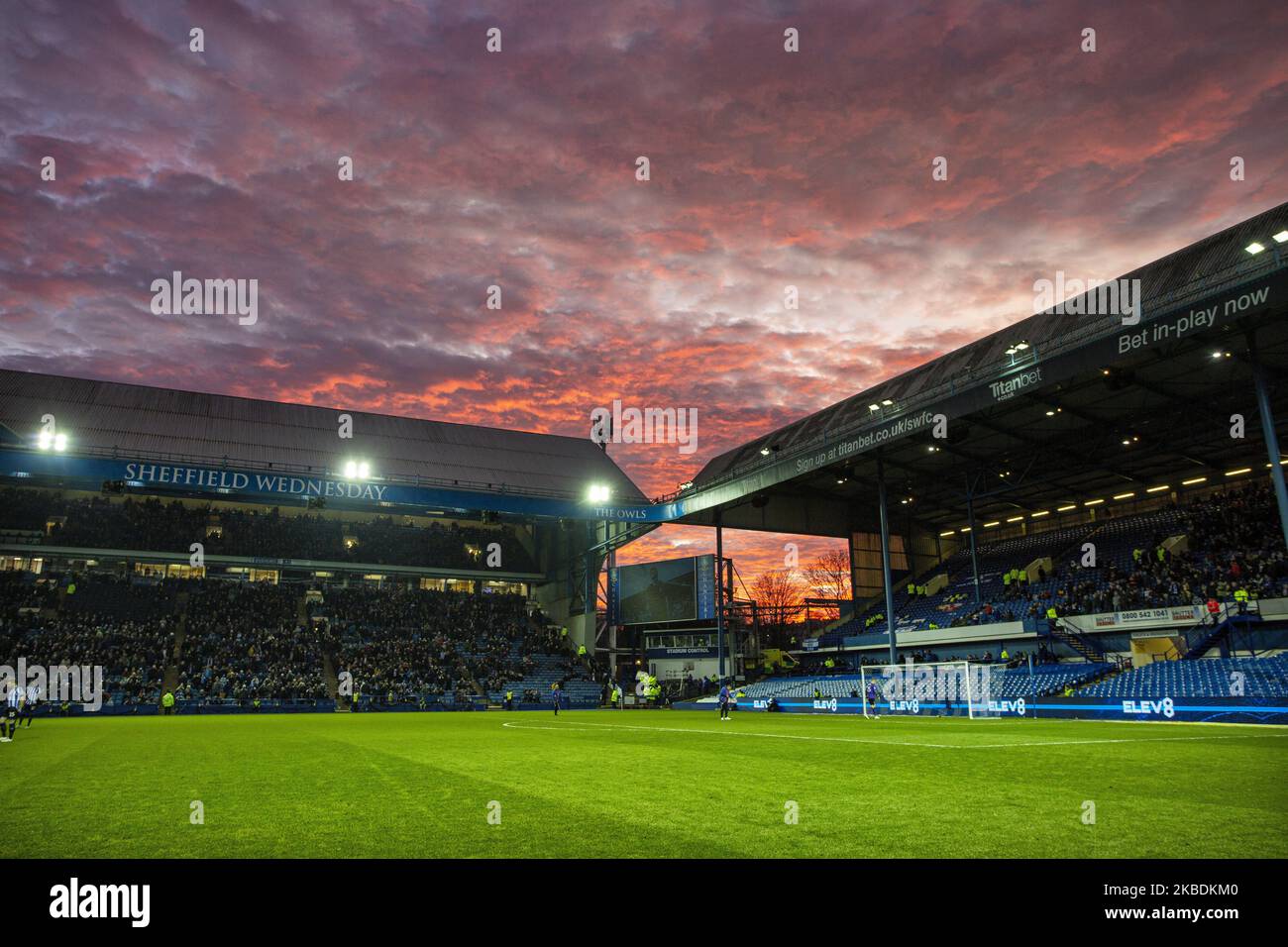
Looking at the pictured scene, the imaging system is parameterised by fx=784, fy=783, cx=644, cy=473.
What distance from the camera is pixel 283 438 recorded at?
5834 centimetres

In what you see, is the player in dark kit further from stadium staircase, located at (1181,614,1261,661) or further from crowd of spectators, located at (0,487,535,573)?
crowd of spectators, located at (0,487,535,573)

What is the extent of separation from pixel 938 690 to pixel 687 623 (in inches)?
1068

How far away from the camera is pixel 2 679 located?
3616 centimetres

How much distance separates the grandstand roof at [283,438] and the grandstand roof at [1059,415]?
17530 mm

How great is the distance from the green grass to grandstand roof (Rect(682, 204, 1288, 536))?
18.6 meters

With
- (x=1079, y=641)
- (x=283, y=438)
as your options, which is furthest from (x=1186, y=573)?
(x=283, y=438)

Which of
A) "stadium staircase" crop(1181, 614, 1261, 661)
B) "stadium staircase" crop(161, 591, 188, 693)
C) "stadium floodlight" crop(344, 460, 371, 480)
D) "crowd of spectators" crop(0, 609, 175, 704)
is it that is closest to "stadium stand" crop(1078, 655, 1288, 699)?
"stadium staircase" crop(1181, 614, 1261, 661)

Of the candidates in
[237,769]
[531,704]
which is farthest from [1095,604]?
[237,769]

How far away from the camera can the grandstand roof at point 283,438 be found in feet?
Result: 171

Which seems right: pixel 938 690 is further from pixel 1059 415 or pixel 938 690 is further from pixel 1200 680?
pixel 1059 415

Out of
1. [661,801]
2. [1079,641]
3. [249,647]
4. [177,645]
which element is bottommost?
[1079,641]

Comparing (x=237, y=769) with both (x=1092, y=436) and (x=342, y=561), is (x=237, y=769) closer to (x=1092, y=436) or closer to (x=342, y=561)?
(x=1092, y=436)
